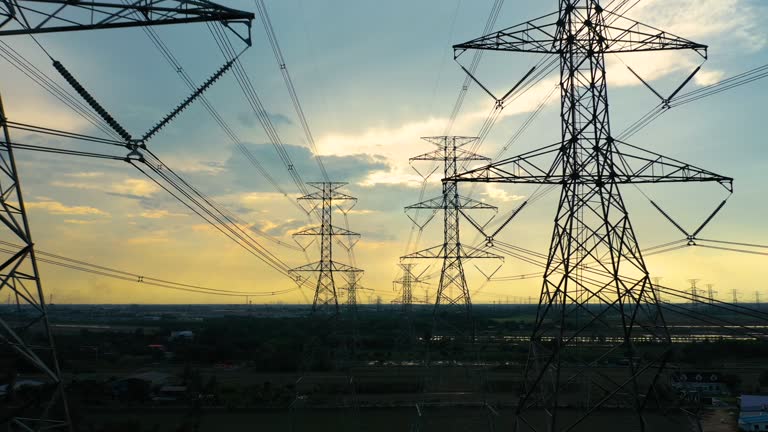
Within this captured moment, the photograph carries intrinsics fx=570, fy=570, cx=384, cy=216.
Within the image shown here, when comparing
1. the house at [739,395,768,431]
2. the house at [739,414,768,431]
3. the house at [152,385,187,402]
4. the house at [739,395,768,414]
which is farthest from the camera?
the house at [152,385,187,402]

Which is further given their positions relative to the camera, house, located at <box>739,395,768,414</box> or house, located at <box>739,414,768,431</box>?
house, located at <box>739,395,768,414</box>

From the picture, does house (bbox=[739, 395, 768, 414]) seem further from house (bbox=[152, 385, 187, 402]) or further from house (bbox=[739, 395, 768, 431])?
house (bbox=[152, 385, 187, 402])

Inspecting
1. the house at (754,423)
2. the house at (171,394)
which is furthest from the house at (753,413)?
the house at (171,394)

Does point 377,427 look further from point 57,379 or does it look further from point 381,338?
point 381,338

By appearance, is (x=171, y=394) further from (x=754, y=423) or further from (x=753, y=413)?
(x=753, y=413)

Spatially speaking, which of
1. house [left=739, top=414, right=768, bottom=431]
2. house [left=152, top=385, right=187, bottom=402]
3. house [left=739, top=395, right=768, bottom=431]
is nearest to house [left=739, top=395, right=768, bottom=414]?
house [left=739, top=395, right=768, bottom=431]

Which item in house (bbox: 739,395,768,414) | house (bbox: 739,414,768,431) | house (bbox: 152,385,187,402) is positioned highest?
house (bbox: 739,395,768,414)

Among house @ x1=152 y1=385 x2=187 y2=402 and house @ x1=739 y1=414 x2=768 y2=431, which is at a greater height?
house @ x1=739 y1=414 x2=768 y2=431

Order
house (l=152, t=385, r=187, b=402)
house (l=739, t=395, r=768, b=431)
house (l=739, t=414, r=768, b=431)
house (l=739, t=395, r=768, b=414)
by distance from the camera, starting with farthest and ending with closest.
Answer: house (l=152, t=385, r=187, b=402), house (l=739, t=395, r=768, b=414), house (l=739, t=395, r=768, b=431), house (l=739, t=414, r=768, b=431)

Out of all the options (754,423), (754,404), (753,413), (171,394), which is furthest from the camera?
(171,394)

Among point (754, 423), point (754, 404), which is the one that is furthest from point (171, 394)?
point (754, 404)

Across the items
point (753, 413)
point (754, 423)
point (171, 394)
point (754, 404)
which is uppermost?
point (754, 404)

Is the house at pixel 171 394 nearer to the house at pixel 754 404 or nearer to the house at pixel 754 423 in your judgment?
the house at pixel 754 423
